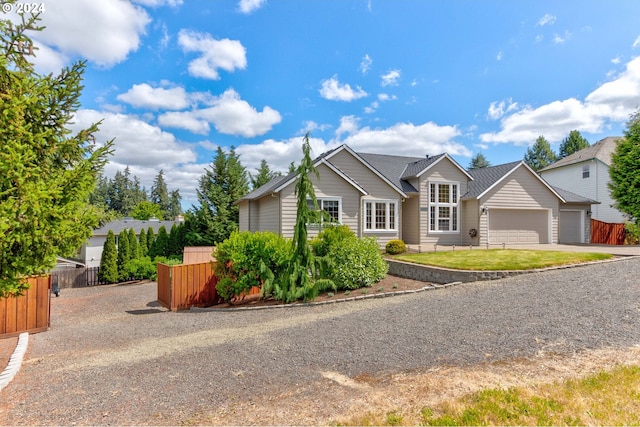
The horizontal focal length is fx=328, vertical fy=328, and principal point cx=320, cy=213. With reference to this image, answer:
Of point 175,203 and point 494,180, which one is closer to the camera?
point 494,180

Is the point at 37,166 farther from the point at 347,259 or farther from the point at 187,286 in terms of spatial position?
the point at 347,259

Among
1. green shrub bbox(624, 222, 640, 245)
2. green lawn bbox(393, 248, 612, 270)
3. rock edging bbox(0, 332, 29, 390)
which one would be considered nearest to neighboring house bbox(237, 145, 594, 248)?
green shrub bbox(624, 222, 640, 245)

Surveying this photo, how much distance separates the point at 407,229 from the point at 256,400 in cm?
1805

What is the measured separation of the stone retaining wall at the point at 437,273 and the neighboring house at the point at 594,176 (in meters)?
22.7

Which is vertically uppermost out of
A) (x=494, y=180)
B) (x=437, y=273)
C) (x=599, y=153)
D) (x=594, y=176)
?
(x=599, y=153)

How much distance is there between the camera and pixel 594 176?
28.2m

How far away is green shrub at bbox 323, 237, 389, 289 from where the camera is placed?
11383 mm

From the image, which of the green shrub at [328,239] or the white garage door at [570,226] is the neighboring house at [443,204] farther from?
the green shrub at [328,239]

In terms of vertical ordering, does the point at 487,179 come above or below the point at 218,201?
above

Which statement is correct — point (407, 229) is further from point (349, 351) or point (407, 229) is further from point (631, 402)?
point (631, 402)

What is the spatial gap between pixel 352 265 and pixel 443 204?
1129cm

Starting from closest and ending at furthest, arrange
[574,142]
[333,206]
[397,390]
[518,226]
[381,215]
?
1. [397,390]
2. [333,206]
3. [381,215]
4. [518,226]
5. [574,142]

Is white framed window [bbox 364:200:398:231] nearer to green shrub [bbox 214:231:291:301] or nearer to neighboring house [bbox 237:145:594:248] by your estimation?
neighboring house [bbox 237:145:594:248]

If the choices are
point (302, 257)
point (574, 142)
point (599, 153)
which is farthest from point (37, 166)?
point (574, 142)
